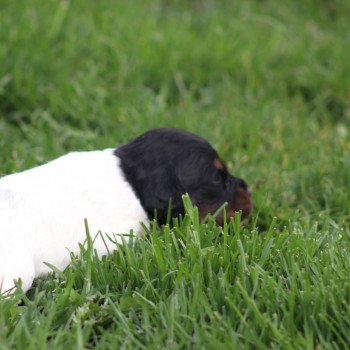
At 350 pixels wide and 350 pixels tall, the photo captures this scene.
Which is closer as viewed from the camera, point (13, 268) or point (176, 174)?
point (13, 268)

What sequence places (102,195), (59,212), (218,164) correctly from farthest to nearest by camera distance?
1. (218,164)
2. (102,195)
3. (59,212)

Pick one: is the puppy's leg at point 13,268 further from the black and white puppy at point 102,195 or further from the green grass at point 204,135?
the green grass at point 204,135

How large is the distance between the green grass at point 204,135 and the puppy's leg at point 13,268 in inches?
4.0

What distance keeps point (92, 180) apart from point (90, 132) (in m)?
1.63

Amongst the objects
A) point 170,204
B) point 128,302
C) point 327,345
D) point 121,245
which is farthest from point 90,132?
point 327,345

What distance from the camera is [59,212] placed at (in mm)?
3625

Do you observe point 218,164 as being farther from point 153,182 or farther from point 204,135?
point 204,135

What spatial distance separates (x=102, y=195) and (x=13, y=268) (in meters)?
0.68

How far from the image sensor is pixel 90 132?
540 cm

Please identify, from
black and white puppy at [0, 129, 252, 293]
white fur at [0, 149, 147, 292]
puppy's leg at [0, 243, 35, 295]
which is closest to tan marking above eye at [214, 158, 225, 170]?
black and white puppy at [0, 129, 252, 293]

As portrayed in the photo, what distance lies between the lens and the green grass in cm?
303

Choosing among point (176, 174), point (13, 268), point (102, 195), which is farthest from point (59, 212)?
point (176, 174)

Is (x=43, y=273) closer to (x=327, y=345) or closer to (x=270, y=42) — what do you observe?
(x=327, y=345)

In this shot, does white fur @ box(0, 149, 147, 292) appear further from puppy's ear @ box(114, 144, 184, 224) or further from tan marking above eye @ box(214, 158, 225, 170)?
tan marking above eye @ box(214, 158, 225, 170)
